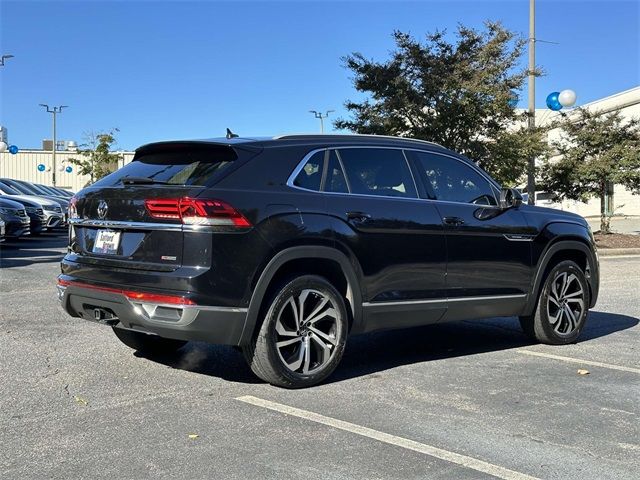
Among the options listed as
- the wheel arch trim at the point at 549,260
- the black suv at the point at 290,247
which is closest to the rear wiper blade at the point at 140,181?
the black suv at the point at 290,247

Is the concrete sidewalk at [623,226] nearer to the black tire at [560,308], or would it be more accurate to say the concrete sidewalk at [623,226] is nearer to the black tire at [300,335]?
the black tire at [560,308]

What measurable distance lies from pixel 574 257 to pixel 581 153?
1398 centimetres

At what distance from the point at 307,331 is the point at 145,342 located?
5.51ft

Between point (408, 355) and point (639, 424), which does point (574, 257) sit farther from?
point (639, 424)

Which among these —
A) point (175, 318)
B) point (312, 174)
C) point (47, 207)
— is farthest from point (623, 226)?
point (175, 318)

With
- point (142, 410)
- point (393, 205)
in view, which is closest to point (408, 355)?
point (393, 205)

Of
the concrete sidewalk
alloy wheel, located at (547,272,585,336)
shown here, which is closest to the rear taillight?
alloy wheel, located at (547,272,585,336)

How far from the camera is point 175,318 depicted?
178 inches

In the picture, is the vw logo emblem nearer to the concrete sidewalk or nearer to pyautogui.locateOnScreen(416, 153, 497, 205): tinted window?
pyautogui.locateOnScreen(416, 153, 497, 205): tinted window

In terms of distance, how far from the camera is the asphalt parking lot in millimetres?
3592

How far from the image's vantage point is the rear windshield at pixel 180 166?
4797mm

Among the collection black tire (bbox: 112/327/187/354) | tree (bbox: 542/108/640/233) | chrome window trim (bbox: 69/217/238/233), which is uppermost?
tree (bbox: 542/108/640/233)

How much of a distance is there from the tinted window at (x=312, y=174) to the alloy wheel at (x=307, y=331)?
0.76 metres

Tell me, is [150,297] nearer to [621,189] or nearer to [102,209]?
[102,209]
